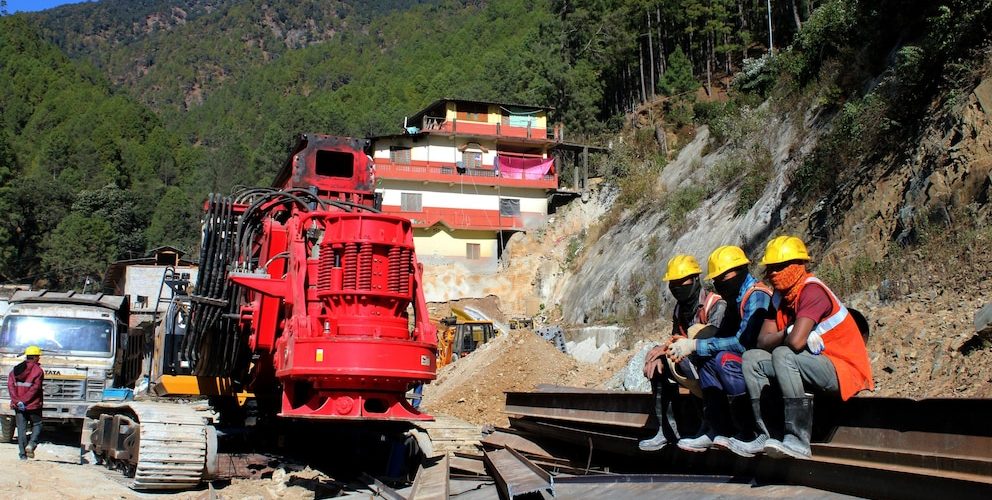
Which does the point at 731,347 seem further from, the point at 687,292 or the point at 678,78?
the point at 678,78

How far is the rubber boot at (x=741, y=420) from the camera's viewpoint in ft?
21.1

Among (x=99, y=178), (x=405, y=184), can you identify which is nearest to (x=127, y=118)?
(x=99, y=178)

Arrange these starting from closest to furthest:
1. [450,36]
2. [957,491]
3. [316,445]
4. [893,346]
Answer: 1. [957,491]
2. [893,346]
3. [316,445]
4. [450,36]

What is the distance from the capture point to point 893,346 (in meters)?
10.8

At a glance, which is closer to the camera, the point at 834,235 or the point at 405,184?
the point at 834,235

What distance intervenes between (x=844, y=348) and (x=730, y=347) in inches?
35.1

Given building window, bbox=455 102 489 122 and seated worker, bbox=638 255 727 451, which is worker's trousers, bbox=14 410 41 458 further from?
building window, bbox=455 102 489 122

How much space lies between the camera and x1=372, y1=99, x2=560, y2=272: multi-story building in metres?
49.6

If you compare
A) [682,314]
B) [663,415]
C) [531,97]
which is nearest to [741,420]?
[663,415]

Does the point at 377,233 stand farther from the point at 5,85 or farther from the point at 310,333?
the point at 5,85

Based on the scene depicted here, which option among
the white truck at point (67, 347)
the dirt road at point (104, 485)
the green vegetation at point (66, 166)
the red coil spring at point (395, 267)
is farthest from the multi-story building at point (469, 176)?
the red coil spring at point (395, 267)

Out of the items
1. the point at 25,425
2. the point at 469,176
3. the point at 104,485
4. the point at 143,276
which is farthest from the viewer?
the point at 469,176

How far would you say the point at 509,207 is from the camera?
170 feet

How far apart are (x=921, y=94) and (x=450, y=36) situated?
116 m
